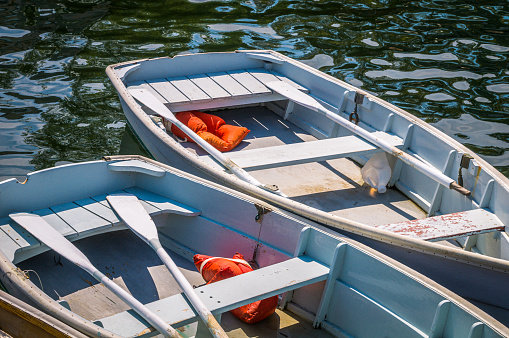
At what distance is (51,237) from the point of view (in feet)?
13.5

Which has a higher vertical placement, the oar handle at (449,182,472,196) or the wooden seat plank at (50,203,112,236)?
the oar handle at (449,182,472,196)

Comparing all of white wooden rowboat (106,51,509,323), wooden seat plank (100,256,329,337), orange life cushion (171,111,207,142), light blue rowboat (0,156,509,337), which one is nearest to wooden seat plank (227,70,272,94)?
white wooden rowboat (106,51,509,323)

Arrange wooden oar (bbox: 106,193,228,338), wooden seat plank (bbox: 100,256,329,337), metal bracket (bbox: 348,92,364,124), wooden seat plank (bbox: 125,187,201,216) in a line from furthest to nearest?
metal bracket (bbox: 348,92,364,124) < wooden seat plank (bbox: 125,187,201,216) < wooden seat plank (bbox: 100,256,329,337) < wooden oar (bbox: 106,193,228,338)

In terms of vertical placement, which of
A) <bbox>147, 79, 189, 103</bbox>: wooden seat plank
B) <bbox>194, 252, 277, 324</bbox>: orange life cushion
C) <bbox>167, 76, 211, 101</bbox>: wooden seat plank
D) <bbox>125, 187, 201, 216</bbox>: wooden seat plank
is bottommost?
<bbox>194, 252, 277, 324</bbox>: orange life cushion

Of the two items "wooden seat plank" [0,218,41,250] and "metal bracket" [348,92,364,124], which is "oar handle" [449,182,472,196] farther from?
"wooden seat plank" [0,218,41,250]

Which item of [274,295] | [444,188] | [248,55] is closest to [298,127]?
[248,55]

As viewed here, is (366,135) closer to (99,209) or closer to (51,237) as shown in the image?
(99,209)

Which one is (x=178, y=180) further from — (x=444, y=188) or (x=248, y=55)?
(x=248, y=55)

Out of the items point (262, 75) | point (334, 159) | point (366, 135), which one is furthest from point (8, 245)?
point (262, 75)

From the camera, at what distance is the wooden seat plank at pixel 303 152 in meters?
5.11

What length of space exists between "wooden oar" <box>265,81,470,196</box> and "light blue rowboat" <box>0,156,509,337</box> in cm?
124

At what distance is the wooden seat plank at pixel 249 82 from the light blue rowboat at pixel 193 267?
2.09 metres

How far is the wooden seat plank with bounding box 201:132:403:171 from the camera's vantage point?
511cm

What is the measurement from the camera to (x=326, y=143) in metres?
5.50
